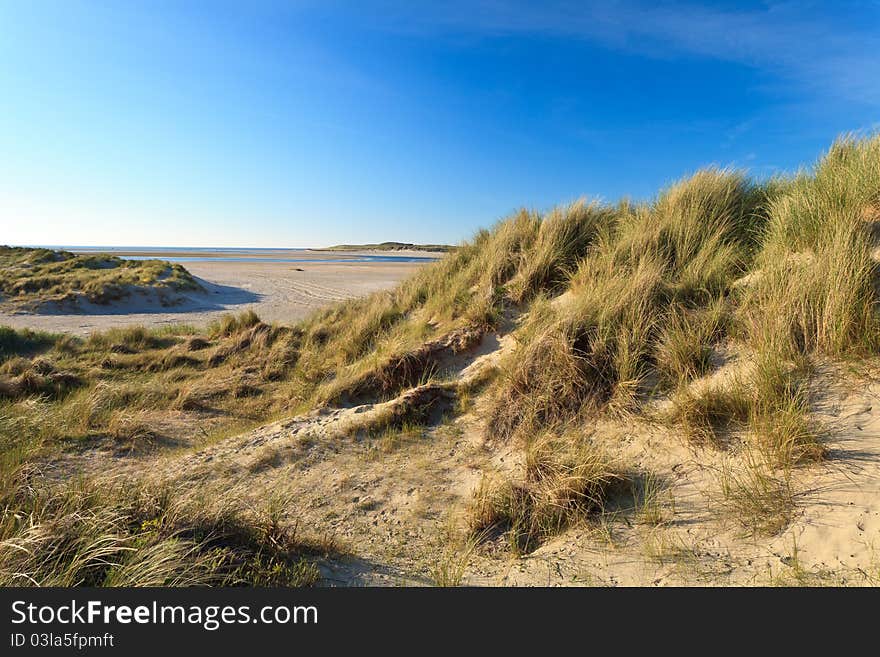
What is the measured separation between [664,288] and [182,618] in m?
5.32

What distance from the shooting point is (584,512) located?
292 cm

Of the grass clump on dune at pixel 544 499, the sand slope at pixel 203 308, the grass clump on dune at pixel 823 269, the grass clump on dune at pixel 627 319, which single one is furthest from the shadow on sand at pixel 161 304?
the grass clump on dune at pixel 823 269

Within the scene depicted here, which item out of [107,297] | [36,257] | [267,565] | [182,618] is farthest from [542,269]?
[36,257]

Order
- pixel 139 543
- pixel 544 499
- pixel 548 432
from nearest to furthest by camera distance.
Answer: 1. pixel 139 543
2. pixel 544 499
3. pixel 548 432

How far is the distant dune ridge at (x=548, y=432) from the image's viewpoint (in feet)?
7.73

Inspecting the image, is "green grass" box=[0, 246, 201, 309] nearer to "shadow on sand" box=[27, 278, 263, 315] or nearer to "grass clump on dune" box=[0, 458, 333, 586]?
"shadow on sand" box=[27, 278, 263, 315]

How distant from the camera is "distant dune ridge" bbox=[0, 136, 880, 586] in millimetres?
2357

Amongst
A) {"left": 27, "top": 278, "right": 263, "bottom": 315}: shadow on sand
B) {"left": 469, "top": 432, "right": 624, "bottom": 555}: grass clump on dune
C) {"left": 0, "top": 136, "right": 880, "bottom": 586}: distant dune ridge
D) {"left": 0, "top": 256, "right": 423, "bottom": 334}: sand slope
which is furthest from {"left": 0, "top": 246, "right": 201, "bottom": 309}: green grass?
{"left": 469, "top": 432, "right": 624, "bottom": 555}: grass clump on dune

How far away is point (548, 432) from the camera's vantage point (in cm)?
393

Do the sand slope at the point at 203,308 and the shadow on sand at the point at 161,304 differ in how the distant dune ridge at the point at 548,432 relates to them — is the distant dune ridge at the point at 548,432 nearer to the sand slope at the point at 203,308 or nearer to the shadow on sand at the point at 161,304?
the sand slope at the point at 203,308

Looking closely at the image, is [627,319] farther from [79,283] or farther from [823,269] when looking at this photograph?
[79,283]

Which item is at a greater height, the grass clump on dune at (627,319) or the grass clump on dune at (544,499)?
the grass clump on dune at (627,319)

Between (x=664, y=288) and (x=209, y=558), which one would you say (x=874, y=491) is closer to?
(x=664, y=288)

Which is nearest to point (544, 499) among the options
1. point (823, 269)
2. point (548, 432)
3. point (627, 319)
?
point (548, 432)
